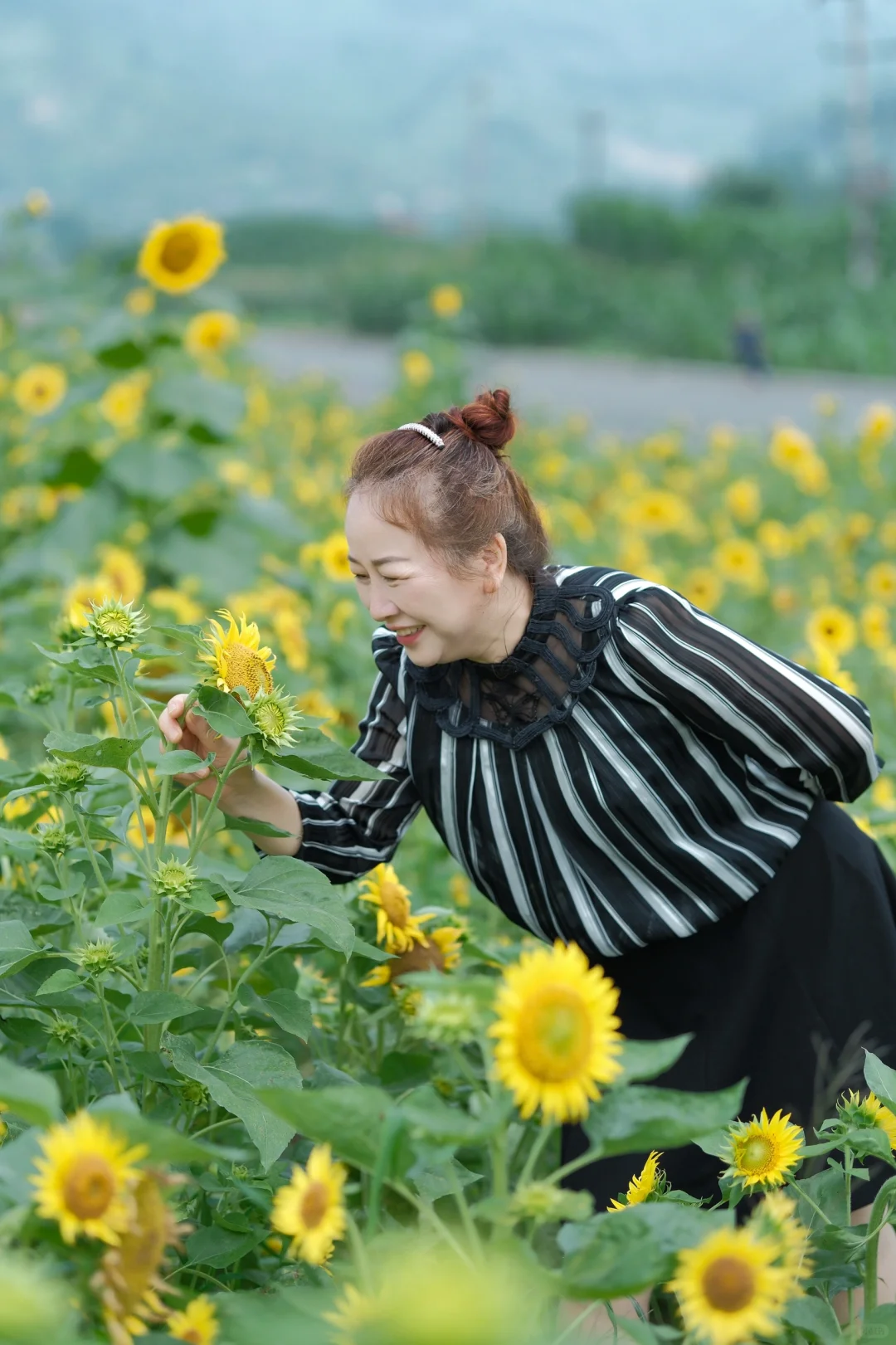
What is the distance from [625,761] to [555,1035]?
756mm

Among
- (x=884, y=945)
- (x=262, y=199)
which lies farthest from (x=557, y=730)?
(x=262, y=199)

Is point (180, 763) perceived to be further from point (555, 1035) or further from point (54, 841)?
point (555, 1035)

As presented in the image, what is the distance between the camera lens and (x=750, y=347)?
474 inches

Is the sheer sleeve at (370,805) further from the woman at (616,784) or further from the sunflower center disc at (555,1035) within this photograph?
the sunflower center disc at (555,1035)

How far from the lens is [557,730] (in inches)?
63.6

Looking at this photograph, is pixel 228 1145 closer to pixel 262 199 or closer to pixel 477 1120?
pixel 477 1120

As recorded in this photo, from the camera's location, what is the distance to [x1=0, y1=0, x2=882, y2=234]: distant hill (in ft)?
90.1

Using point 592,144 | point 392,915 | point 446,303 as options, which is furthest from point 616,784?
point 592,144

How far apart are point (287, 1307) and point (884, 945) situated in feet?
3.10

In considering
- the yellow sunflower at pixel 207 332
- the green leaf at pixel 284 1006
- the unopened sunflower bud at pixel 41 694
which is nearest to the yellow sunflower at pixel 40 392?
the yellow sunflower at pixel 207 332

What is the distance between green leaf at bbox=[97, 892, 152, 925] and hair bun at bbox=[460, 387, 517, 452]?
1.94 feet

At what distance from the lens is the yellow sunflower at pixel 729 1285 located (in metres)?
0.86

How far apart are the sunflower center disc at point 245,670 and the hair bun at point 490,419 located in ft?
1.31

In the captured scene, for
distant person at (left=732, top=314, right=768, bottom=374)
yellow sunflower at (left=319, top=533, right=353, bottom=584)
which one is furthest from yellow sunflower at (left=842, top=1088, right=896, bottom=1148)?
distant person at (left=732, top=314, right=768, bottom=374)
